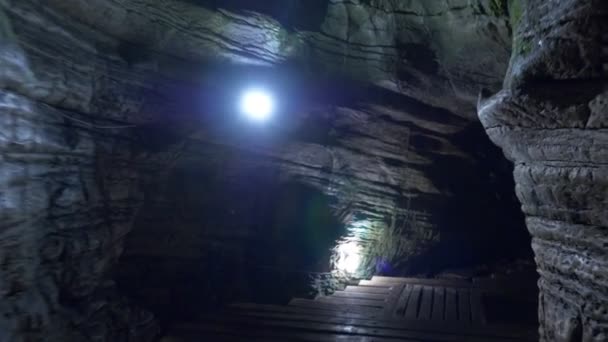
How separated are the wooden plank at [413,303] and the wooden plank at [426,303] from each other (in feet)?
0.23

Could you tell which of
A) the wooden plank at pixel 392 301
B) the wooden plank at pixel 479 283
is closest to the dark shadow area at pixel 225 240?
the wooden plank at pixel 479 283

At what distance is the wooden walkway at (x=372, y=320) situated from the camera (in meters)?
4.91

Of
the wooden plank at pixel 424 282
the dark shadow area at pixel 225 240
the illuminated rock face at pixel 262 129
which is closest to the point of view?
the illuminated rock face at pixel 262 129

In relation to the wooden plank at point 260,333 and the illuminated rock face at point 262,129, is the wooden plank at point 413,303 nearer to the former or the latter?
the wooden plank at point 260,333

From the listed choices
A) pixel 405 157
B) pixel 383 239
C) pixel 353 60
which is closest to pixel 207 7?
pixel 353 60

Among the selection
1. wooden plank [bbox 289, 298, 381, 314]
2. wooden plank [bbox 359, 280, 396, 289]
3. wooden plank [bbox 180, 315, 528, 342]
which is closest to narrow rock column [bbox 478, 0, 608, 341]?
wooden plank [bbox 180, 315, 528, 342]

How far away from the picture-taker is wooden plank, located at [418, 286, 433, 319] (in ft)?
18.7

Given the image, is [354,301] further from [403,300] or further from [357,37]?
[357,37]

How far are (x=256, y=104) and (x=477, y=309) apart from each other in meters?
4.73

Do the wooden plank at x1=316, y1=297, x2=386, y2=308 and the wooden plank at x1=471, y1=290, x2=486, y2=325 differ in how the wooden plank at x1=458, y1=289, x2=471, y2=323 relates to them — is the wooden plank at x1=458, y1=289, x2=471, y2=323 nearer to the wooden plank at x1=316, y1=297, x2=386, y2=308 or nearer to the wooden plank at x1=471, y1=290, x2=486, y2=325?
the wooden plank at x1=471, y1=290, x2=486, y2=325

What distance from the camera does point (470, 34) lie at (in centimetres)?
446

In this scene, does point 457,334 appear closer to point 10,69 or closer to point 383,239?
point 383,239

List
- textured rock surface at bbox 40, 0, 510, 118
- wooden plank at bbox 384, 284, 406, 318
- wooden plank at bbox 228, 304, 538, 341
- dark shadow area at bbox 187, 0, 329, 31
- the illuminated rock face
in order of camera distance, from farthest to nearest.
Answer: wooden plank at bbox 384, 284, 406, 318
wooden plank at bbox 228, 304, 538, 341
dark shadow area at bbox 187, 0, 329, 31
textured rock surface at bbox 40, 0, 510, 118
the illuminated rock face

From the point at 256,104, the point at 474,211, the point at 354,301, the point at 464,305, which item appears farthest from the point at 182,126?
the point at 474,211
